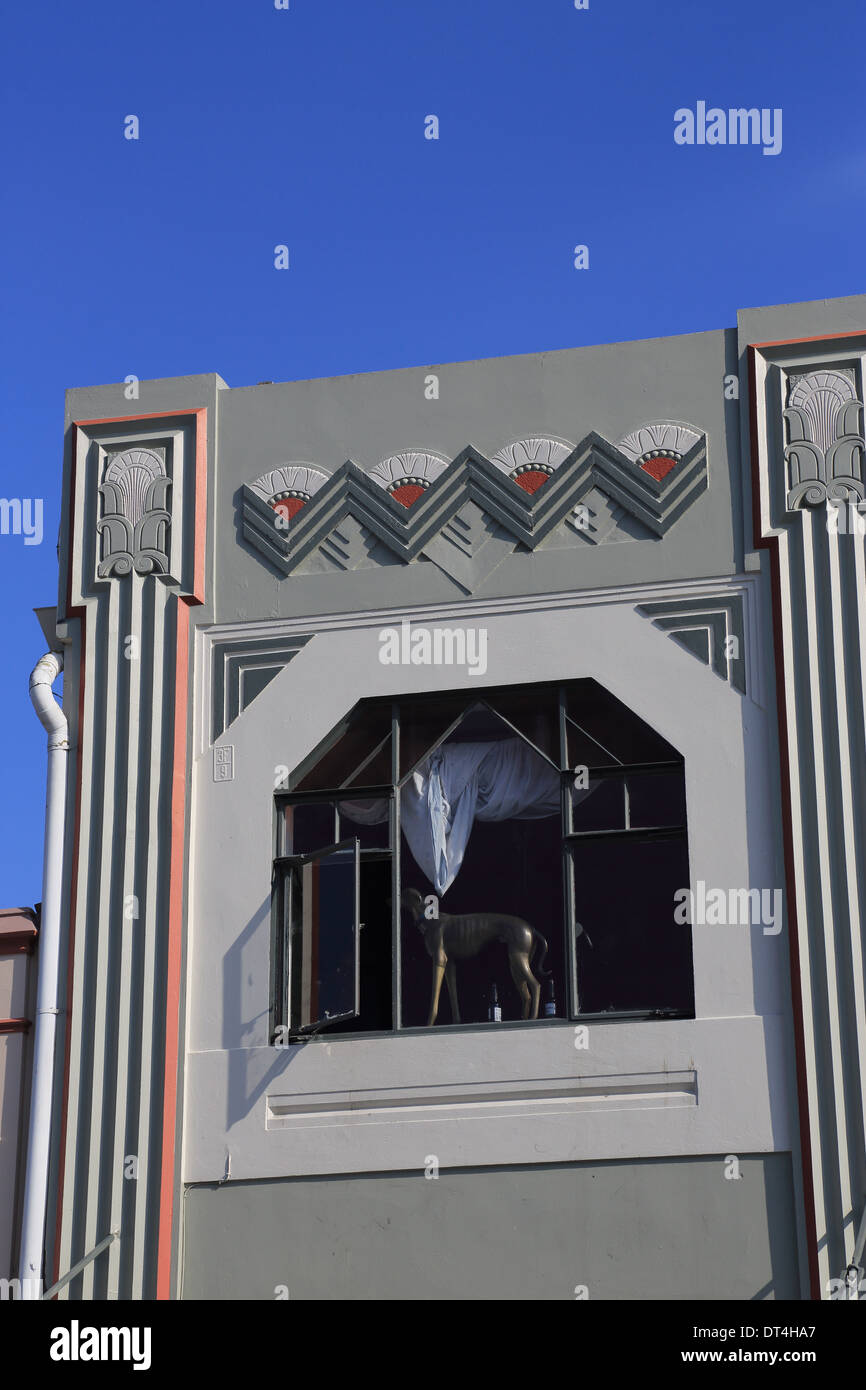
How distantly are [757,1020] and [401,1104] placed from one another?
8.08 ft

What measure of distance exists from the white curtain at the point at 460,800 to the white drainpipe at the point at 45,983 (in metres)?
2.12

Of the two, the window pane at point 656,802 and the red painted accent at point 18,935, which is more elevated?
the window pane at point 656,802

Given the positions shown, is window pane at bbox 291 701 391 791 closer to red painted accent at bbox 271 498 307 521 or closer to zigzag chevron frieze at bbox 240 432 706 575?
zigzag chevron frieze at bbox 240 432 706 575

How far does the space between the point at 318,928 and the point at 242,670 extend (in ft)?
6.61

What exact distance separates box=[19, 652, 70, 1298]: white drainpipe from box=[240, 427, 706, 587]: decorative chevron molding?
1928mm

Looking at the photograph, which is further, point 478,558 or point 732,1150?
point 478,558

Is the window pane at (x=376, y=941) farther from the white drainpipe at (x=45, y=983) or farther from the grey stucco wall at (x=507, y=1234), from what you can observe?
the white drainpipe at (x=45, y=983)

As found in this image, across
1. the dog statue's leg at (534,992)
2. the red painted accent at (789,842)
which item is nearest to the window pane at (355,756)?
the dog statue's leg at (534,992)

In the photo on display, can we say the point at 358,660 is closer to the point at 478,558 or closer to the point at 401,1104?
the point at 478,558

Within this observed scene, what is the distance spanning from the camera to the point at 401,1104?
13922mm

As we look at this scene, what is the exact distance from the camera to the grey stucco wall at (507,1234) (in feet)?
42.9

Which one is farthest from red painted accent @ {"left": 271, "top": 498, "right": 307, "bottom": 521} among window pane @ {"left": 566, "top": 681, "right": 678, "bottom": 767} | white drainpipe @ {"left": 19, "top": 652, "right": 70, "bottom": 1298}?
window pane @ {"left": 566, "top": 681, "right": 678, "bottom": 767}

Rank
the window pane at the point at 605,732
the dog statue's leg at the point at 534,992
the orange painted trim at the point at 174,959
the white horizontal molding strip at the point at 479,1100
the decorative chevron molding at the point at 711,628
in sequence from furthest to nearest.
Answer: the dog statue's leg at the point at 534,992
the window pane at the point at 605,732
the decorative chevron molding at the point at 711,628
the orange painted trim at the point at 174,959
the white horizontal molding strip at the point at 479,1100
